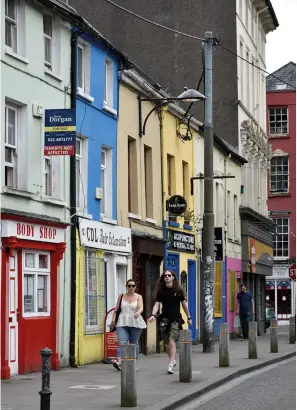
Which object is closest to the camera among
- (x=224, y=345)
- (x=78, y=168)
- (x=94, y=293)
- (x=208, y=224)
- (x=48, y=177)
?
(x=224, y=345)

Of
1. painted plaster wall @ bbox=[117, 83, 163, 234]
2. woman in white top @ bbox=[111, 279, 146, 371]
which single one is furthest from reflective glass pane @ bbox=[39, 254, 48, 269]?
painted plaster wall @ bbox=[117, 83, 163, 234]

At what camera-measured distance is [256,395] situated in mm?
17609

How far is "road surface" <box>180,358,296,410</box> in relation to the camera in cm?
1586

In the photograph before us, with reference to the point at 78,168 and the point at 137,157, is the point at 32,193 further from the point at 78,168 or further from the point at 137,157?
the point at 137,157

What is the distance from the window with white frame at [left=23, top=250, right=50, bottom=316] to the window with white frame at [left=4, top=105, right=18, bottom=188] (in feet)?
4.58

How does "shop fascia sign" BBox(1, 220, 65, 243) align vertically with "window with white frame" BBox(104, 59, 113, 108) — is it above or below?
below

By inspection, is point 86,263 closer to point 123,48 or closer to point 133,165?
point 133,165

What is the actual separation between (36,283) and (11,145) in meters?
2.74

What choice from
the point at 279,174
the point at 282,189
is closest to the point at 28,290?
the point at 279,174

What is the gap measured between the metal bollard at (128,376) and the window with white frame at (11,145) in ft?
22.2

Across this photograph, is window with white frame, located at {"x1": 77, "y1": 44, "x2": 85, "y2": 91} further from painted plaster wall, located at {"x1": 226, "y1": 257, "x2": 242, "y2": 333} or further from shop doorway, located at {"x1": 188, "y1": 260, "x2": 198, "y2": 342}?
painted plaster wall, located at {"x1": 226, "y1": 257, "x2": 242, "y2": 333}

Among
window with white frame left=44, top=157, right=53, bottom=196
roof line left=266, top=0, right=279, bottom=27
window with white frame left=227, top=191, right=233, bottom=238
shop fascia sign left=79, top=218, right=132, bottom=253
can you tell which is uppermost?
roof line left=266, top=0, right=279, bottom=27

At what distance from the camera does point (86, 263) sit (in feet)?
81.5

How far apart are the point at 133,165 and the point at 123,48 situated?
15.7 meters
